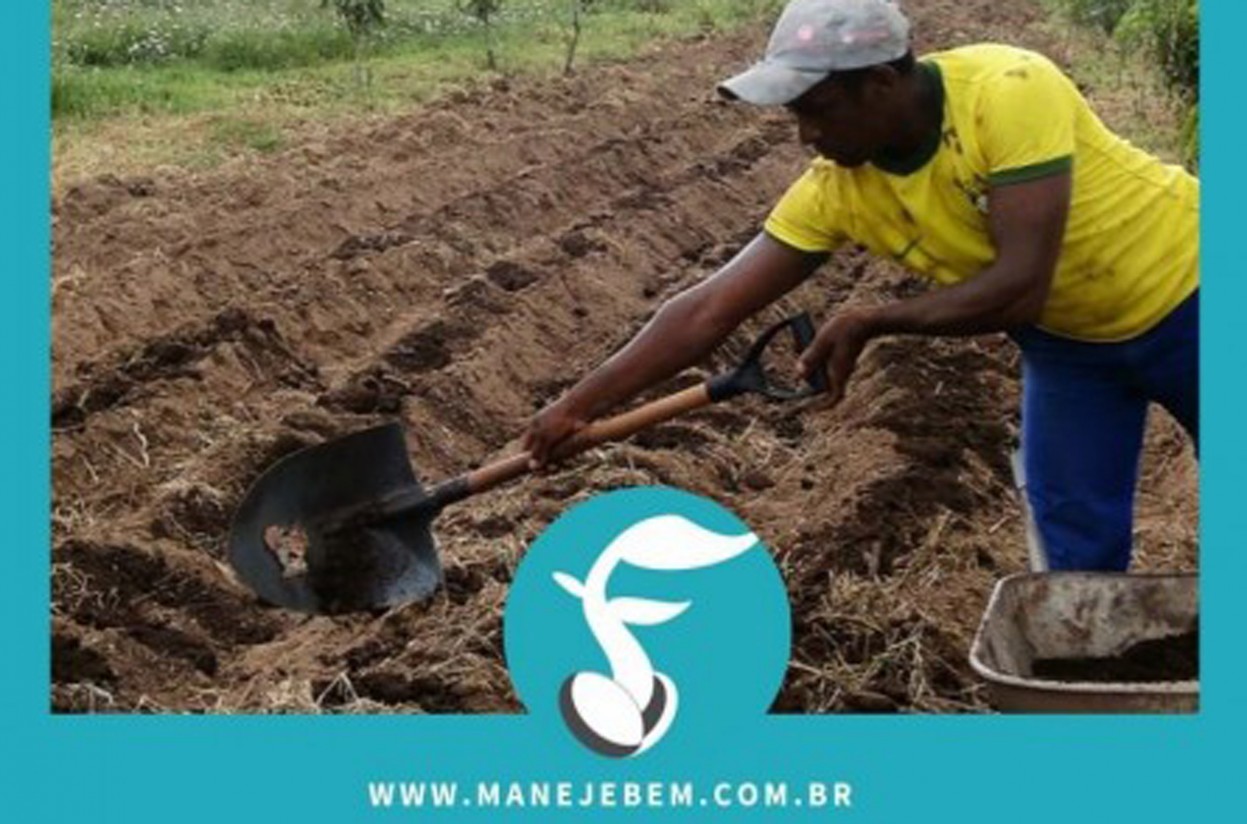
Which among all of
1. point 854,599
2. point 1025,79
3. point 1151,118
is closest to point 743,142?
point 1151,118

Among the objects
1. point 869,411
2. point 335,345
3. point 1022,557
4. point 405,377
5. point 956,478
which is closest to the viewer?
point 1022,557

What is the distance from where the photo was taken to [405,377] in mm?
6473

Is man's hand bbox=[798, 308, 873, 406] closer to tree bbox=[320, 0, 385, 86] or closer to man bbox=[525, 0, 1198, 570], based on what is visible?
man bbox=[525, 0, 1198, 570]

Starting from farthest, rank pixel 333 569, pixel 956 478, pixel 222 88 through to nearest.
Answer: pixel 222 88, pixel 956 478, pixel 333 569

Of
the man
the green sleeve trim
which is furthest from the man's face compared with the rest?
the green sleeve trim

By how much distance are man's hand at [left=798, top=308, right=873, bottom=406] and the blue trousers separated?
0.47 meters

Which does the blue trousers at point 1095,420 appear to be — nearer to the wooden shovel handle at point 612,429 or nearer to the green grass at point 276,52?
the wooden shovel handle at point 612,429

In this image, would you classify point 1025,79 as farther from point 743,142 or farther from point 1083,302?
point 743,142

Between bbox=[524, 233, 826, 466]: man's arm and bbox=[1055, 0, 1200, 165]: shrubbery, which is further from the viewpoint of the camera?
bbox=[1055, 0, 1200, 165]: shrubbery

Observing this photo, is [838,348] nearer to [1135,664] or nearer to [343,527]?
[1135,664]

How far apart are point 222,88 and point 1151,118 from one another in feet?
17.3

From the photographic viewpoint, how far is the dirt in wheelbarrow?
406 centimetres

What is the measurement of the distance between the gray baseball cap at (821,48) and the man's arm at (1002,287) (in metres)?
0.29

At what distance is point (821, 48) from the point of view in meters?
3.10
